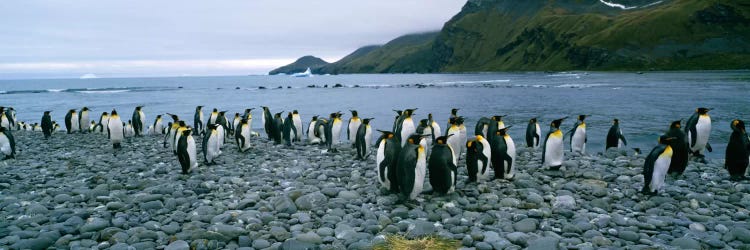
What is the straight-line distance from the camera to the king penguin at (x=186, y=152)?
9883 millimetres

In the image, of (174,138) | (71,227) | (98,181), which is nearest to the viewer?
(71,227)

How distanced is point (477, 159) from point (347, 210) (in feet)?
8.53

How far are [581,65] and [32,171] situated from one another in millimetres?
132111

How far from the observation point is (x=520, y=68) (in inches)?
5915

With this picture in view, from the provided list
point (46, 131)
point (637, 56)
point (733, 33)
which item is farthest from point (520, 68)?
point (46, 131)

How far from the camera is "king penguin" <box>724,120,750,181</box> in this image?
8578mm

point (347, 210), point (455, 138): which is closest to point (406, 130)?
point (455, 138)

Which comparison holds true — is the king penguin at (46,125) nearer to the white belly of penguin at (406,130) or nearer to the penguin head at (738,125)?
the white belly of penguin at (406,130)

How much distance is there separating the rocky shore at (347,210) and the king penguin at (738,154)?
21 cm

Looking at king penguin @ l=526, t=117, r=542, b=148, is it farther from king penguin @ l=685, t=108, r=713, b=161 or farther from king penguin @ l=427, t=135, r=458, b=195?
king penguin @ l=427, t=135, r=458, b=195

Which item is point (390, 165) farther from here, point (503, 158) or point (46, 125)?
point (46, 125)

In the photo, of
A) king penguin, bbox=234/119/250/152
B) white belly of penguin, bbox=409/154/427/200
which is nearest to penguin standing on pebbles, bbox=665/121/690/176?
white belly of penguin, bbox=409/154/427/200

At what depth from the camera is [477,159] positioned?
326 inches

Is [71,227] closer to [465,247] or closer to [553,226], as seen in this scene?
[465,247]
